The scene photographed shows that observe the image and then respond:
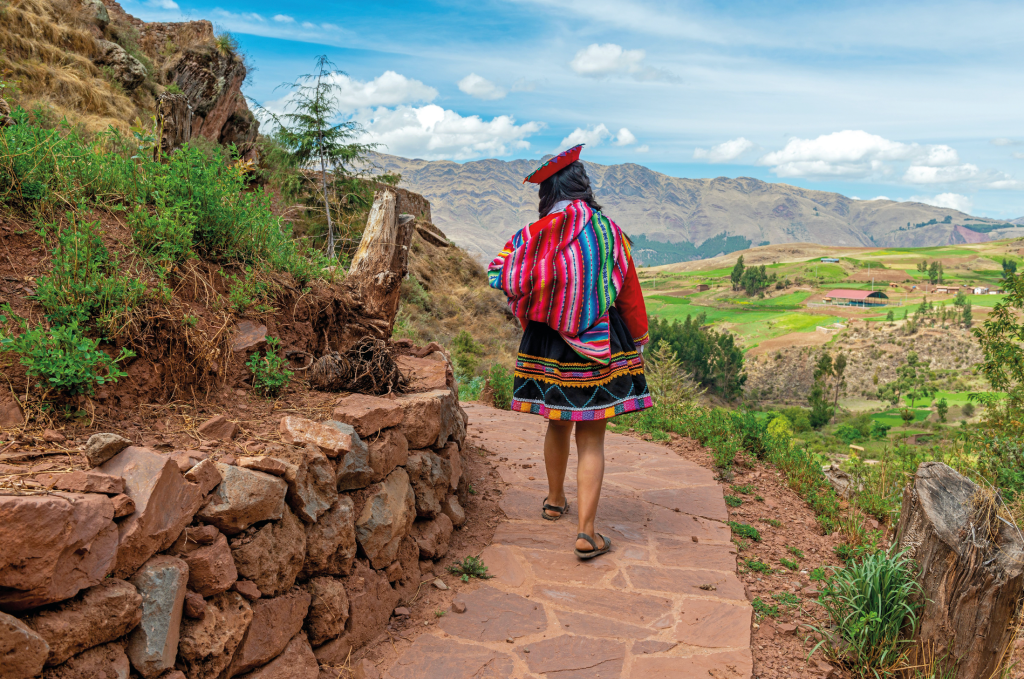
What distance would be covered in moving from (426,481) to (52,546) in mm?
2036

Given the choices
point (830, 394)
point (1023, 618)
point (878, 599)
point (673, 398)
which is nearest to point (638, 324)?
point (878, 599)

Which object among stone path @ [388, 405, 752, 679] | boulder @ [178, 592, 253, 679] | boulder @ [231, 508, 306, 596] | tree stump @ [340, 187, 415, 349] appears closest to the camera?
boulder @ [178, 592, 253, 679]

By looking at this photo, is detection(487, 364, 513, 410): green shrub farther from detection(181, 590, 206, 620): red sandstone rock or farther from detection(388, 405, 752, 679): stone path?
detection(181, 590, 206, 620): red sandstone rock

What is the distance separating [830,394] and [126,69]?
296ft

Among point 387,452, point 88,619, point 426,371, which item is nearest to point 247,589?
point 88,619

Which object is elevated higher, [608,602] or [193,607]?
[193,607]

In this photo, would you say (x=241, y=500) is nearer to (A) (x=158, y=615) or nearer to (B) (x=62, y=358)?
(A) (x=158, y=615)

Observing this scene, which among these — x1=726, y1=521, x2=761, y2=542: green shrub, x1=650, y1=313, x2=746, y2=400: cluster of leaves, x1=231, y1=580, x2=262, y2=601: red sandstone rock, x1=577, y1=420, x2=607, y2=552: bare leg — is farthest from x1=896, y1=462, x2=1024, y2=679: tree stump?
x1=650, y1=313, x2=746, y2=400: cluster of leaves

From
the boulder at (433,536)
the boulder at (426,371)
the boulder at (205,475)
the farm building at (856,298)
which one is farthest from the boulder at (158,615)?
the farm building at (856,298)

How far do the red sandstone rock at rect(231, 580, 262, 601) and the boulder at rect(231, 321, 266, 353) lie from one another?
4.37ft

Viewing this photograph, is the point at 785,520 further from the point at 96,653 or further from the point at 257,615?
the point at 96,653

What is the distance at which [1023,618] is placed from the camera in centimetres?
278

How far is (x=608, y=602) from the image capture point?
124 inches

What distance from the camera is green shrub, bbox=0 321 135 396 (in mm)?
2217
